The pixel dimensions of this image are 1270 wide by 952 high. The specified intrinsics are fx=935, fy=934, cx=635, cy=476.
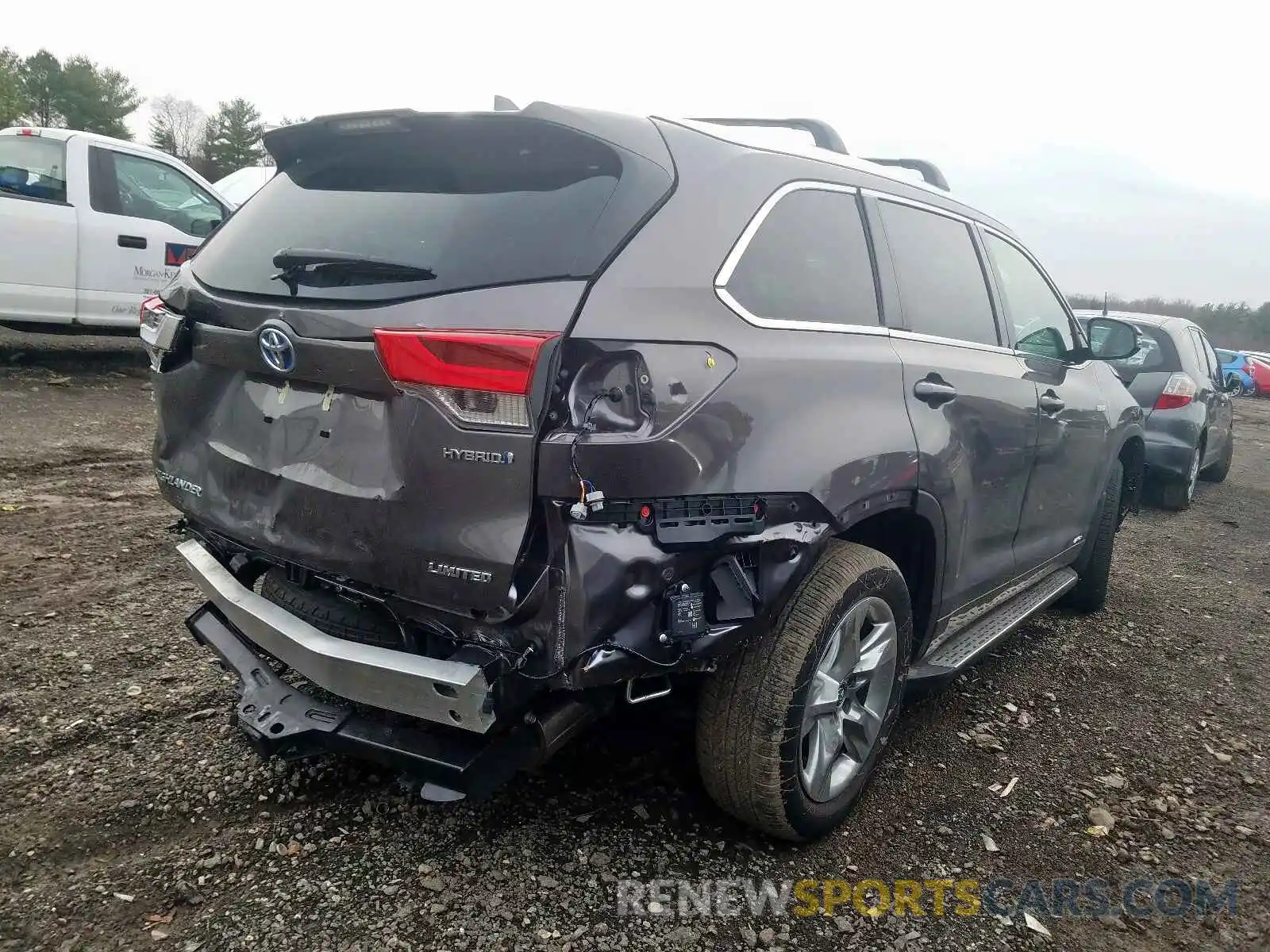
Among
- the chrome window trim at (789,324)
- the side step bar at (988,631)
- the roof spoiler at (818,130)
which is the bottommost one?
the side step bar at (988,631)

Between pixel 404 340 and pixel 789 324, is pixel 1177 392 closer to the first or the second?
pixel 789 324

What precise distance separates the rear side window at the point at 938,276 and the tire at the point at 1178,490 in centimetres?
531

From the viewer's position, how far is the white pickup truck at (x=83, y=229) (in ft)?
24.4

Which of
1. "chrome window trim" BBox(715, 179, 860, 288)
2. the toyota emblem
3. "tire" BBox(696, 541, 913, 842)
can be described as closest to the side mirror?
"chrome window trim" BBox(715, 179, 860, 288)

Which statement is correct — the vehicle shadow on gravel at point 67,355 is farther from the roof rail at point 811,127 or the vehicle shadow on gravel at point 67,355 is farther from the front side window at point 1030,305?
the front side window at point 1030,305

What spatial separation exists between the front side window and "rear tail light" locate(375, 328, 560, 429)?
2.40m

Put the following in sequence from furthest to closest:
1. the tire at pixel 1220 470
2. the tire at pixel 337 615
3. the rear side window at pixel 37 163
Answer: the tire at pixel 1220 470 < the rear side window at pixel 37 163 < the tire at pixel 337 615

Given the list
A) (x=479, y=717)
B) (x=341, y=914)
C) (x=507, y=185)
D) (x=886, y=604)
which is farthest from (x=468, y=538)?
(x=886, y=604)

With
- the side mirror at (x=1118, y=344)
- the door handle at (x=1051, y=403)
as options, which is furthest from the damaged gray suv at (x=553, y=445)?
the side mirror at (x=1118, y=344)

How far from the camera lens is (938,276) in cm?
313

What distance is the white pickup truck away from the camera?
24.4 ft

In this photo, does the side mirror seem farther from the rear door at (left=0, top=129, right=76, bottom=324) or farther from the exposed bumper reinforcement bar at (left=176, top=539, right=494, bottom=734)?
the rear door at (left=0, top=129, right=76, bottom=324)

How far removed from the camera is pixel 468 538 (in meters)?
1.94

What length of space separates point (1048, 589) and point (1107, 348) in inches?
46.3
